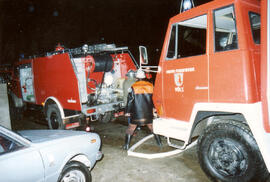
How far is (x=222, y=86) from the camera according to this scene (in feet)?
9.01

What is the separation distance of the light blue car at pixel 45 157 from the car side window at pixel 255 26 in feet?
9.36

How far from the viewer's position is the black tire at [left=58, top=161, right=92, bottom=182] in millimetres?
2674

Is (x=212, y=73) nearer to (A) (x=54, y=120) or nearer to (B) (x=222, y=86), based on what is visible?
(B) (x=222, y=86)

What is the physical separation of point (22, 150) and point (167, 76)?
2394 mm

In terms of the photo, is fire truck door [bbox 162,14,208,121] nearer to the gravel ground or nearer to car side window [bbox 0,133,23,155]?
the gravel ground

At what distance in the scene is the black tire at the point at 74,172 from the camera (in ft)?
8.77

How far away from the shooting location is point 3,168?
82.0 inches

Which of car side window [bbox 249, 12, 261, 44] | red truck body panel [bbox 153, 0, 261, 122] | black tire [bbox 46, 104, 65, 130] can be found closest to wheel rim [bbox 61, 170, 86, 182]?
red truck body panel [bbox 153, 0, 261, 122]

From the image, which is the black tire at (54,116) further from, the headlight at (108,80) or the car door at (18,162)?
the car door at (18,162)

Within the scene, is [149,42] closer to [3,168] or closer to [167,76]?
[167,76]

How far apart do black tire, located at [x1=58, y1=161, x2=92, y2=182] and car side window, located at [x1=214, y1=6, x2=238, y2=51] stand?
2585 mm

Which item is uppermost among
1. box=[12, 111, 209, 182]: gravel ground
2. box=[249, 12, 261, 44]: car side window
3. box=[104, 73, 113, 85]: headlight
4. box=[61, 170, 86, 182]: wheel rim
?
box=[249, 12, 261, 44]: car side window

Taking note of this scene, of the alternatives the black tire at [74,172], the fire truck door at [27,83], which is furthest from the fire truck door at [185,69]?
the fire truck door at [27,83]

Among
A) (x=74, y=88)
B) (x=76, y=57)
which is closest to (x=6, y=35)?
(x=76, y=57)
